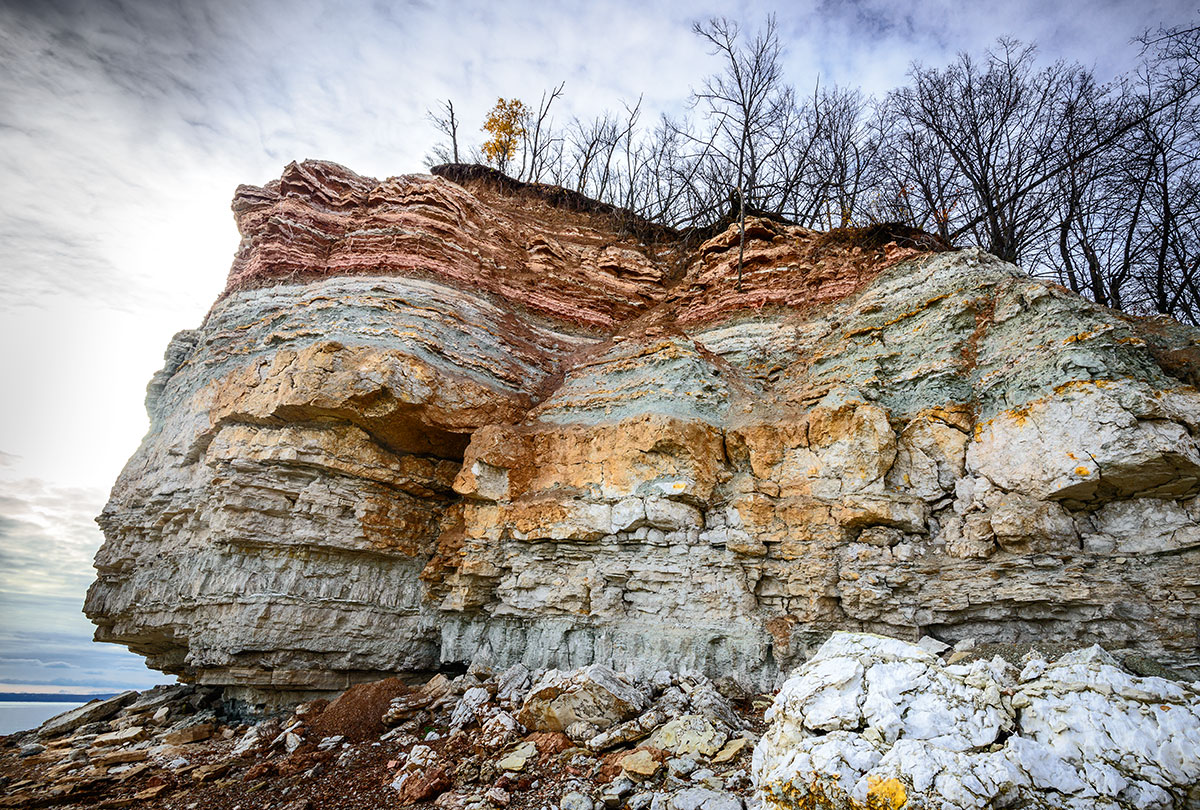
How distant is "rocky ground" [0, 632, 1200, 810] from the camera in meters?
3.62

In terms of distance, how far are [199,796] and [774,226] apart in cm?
1380

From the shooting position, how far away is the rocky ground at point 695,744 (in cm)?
362

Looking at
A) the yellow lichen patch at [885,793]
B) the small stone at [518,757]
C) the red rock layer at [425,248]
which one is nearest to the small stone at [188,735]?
the small stone at [518,757]

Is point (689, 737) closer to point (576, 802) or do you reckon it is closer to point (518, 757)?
point (576, 802)

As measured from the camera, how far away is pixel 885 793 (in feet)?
11.8

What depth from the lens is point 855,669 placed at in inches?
177

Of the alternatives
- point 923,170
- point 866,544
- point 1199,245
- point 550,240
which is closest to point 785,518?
point 866,544

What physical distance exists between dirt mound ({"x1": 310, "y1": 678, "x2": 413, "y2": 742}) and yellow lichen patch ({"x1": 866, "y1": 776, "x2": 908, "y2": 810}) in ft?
20.3

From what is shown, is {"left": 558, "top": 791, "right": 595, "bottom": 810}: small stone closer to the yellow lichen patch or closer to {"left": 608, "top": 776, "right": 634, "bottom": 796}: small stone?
{"left": 608, "top": 776, "right": 634, "bottom": 796}: small stone

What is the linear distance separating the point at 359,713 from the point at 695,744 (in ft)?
16.0

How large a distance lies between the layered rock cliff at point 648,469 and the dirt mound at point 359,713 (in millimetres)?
1214

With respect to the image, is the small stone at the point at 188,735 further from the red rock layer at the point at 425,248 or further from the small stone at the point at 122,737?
the red rock layer at the point at 425,248

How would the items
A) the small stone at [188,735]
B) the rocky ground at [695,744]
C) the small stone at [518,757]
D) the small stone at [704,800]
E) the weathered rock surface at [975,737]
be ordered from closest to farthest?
the weathered rock surface at [975,737] < the rocky ground at [695,744] < the small stone at [704,800] < the small stone at [518,757] < the small stone at [188,735]

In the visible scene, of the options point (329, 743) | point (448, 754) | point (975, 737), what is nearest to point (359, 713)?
point (329, 743)
